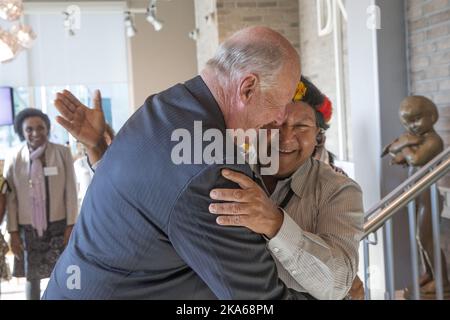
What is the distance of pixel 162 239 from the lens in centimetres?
94

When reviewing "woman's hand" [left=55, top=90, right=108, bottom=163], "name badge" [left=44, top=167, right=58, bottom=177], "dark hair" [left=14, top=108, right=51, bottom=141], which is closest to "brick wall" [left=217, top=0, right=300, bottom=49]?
"dark hair" [left=14, top=108, right=51, bottom=141]

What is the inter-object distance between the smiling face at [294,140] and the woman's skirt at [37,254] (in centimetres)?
259

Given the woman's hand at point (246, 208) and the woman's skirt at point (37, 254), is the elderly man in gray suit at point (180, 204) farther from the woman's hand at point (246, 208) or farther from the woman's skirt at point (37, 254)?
the woman's skirt at point (37, 254)

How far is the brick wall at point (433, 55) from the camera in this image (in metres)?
3.30

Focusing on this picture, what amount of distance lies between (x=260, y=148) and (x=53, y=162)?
265cm

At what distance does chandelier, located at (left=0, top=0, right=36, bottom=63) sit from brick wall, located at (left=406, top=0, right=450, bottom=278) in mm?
2672

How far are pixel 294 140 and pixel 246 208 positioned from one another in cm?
39

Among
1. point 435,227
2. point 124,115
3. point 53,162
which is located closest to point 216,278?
point 435,227

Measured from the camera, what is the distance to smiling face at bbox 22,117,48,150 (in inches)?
144


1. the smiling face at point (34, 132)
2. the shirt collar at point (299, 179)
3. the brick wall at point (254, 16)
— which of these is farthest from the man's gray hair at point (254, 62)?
the brick wall at point (254, 16)

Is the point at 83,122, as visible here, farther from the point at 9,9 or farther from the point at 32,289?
the point at 9,9

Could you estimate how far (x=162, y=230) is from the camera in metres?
0.93

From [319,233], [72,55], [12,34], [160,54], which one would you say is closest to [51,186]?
[12,34]
